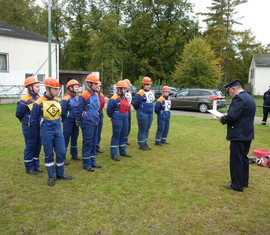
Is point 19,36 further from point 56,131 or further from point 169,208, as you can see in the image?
point 169,208

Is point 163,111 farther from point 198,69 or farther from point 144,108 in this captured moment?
point 198,69

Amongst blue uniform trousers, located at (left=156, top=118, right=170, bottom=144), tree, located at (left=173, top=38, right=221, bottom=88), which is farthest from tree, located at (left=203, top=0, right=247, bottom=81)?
blue uniform trousers, located at (left=156, top=118, right=170, bottom=144)

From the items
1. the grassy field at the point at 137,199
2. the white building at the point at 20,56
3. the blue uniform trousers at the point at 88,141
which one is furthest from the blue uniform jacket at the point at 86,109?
the white building at the point at 20,56

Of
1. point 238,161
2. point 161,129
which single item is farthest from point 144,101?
point 238,161

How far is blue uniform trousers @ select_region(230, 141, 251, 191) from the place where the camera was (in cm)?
525

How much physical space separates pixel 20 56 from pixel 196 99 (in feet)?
57.3

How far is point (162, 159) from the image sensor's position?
7.56 m

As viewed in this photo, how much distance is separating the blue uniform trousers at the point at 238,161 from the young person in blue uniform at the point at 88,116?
3.02 m

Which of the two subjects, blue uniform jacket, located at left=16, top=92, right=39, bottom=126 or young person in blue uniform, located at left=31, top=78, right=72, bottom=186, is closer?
young person in blue uniform, located at left=31, top=78, right=72, bottom=186

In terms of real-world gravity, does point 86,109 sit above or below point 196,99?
above

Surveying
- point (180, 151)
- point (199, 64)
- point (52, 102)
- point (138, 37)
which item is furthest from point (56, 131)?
point (138, 37)

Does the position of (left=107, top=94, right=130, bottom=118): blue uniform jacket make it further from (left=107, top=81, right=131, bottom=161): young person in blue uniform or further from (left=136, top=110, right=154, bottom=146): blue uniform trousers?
(left=136, top=110, right=154, bottom=146): blue uniform trousers

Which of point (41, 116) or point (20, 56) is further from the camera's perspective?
point (20, 56)

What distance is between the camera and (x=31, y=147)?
592cm
